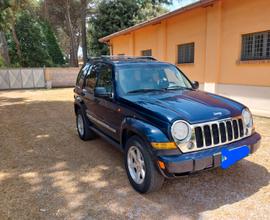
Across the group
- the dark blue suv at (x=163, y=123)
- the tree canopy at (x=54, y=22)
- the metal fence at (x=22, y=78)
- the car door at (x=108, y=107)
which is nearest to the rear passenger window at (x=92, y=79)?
the car door at (x=108, y=107)

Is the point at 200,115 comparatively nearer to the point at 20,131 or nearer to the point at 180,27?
the point at 20,131

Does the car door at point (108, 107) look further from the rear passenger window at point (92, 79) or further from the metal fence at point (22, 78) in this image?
the metal fence at point (22, 78)

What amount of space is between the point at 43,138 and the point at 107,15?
708 inches

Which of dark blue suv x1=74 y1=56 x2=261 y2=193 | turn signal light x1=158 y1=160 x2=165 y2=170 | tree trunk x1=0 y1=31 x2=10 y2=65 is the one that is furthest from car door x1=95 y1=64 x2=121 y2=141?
tree trunk x1=0 y1=31 x2=10 y2=65

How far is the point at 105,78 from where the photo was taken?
15.1 ft

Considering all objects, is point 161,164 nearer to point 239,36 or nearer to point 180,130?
point 180,130

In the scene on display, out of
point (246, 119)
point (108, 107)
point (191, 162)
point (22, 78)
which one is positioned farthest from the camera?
point (22, 78)

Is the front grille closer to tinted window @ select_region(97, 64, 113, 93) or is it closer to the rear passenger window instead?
tinted window @ select_region(97, 64, 113, 93)

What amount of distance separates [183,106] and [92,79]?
2535 mm

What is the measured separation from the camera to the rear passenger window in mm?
5139

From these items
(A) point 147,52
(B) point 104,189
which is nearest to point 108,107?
(B) point 104,189

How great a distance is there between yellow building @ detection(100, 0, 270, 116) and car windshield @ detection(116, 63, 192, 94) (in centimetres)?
460

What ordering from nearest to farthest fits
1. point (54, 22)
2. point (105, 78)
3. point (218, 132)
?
point (218, 132)
point (105, 78)
point (54, 22)

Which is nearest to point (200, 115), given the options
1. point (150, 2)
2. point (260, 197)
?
point (260, 197)
